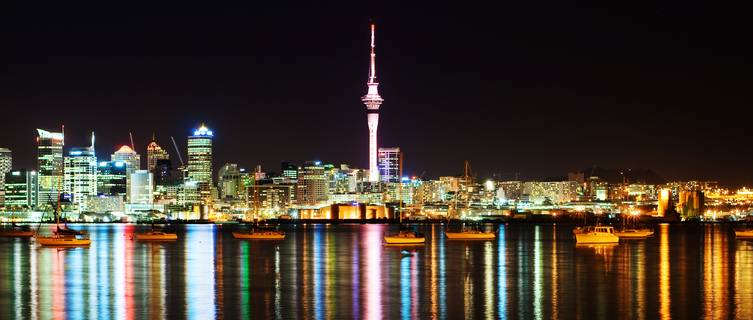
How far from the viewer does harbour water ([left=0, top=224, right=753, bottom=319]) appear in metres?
31.9

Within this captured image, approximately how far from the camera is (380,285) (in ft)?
→ 133

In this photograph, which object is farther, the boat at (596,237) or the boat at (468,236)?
the boat at (468,236)

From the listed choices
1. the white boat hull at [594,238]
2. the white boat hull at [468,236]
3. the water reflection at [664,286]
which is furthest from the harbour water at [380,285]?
the white boat hull at [468,236]

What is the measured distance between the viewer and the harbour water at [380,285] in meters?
31.9

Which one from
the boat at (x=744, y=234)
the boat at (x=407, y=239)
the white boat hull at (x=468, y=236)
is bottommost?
the boat at (x=744, y=234)

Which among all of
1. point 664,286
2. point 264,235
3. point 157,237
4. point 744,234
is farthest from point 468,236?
point 664,286

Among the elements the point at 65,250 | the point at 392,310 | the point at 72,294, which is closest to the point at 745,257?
the point at 392,310

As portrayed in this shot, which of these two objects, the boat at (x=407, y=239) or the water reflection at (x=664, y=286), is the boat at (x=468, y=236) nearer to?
the boat at (x=407, y=239)

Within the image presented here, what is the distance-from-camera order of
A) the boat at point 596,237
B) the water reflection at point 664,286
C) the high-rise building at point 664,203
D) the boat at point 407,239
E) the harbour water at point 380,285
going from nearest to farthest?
1. the water reflection at point 664,286
2. the harbour water at point 380,285
3. the boat at point 596,237
4. the boat at point 407,239
5. the high-rise building at point 664,203

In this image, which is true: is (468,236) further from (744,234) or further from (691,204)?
(691,204)

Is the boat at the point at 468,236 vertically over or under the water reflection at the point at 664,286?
under

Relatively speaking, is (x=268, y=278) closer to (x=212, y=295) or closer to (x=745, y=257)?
(x=212, y=295)

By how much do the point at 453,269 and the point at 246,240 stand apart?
45.2m

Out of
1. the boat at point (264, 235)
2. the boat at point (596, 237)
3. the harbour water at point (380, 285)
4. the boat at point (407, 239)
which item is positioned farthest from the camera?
the boat at point (264, 235)
